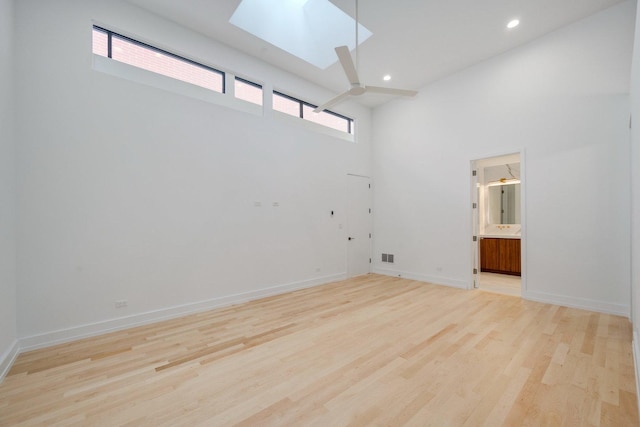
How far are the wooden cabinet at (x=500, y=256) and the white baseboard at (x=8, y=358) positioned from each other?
819 centimetres

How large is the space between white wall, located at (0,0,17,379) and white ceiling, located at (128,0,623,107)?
157 cm

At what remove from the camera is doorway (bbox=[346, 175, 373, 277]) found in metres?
6.34

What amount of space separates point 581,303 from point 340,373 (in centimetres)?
405

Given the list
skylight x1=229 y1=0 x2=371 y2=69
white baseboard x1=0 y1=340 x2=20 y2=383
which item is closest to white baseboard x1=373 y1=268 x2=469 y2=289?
skylight x1=229 y1=0 x2=371 y2=69

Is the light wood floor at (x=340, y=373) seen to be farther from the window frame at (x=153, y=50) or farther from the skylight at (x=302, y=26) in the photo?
the skylight at (x=302, y=26)

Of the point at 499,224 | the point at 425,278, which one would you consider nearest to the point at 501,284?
the point at 425,278

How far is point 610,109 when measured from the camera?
3.82 metres

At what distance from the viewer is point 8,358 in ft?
8.18

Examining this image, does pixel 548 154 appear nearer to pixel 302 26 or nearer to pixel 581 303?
pixel 581 303

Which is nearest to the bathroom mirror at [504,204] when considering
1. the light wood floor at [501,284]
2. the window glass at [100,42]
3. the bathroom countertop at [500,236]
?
the bathroom countertop at [500,236]

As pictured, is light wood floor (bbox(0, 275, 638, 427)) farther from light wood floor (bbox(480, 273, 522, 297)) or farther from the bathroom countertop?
the bathroom countertop

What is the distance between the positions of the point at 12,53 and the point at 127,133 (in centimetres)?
116

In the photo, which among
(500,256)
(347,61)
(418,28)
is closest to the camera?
(347,61)

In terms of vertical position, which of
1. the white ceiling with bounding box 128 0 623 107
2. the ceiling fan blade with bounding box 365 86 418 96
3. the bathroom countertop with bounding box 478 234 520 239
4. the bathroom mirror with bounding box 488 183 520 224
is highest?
the white ceiling with bounding box 128 0 623 107
